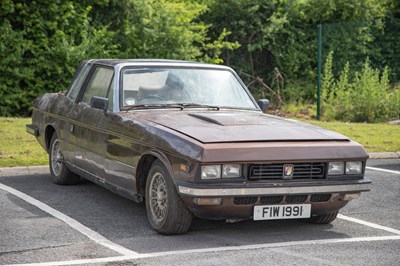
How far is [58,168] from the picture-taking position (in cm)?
1040

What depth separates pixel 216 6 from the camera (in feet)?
70.6

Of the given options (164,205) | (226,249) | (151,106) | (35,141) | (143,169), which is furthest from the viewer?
(35,141)

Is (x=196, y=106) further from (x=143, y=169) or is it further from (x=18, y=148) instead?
(x=18, y=148)

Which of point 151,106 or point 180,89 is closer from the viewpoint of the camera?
point 151,106

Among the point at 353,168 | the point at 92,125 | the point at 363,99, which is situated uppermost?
the point at 92,125

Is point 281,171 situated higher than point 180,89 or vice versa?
point 180,89

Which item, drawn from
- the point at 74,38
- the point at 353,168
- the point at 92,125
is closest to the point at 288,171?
the point at 353,168

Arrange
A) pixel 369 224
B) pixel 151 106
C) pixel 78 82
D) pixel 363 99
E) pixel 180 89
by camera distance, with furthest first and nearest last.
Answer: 1. pixel 363 99
2. pixel 78 82
3. pixel 180 89
4. pixel 151 106
5. pixel 369 224

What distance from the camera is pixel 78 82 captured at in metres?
10.2

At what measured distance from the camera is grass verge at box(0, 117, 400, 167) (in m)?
11.8

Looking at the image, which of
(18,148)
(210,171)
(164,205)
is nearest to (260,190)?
(210,171)

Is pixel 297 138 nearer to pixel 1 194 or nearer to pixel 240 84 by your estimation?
pixel 240 84

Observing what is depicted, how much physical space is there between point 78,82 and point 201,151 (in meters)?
3.48

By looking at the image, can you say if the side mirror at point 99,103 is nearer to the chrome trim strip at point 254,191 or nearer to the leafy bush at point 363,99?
the chrome trim strip at point 254,191
